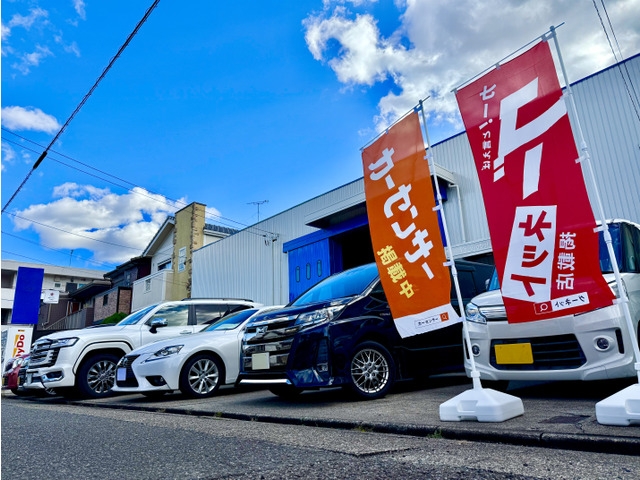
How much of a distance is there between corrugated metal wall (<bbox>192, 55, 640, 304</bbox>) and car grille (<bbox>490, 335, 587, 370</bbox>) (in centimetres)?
746

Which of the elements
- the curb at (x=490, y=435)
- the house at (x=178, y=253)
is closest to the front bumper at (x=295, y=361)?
the curb at (x=490, y=435)

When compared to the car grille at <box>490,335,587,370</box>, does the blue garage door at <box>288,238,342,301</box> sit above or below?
above

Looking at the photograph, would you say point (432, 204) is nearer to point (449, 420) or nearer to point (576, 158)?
point (576, 158)

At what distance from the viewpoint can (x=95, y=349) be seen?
27.7 feet

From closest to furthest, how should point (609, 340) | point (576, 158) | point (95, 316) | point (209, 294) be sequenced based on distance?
1. point (576, 158)
2. point (609, 340)
3. point (209, 294)
4. point (95, 316)

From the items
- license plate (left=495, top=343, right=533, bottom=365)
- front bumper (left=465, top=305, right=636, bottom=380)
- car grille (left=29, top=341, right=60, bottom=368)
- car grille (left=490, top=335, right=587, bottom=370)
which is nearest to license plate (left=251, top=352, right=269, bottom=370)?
front bumper (left=465, top=305, right=636, bottom=380)

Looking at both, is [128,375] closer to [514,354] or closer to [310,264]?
[514,354]

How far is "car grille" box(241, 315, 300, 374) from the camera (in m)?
5.54

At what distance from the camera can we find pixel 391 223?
5105mm

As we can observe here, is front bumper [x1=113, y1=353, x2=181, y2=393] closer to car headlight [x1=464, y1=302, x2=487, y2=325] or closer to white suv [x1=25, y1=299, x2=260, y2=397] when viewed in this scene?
white suv [x1=25, y1=299, x2=260, y2=397]

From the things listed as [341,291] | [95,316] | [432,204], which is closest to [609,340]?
[432,204]

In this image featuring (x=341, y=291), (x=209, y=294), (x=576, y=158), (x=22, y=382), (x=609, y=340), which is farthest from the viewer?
(x=209, y=294)

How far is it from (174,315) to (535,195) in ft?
24.2

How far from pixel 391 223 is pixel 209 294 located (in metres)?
20.6
